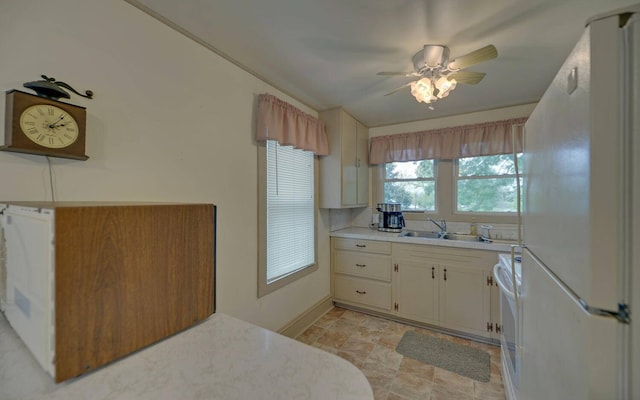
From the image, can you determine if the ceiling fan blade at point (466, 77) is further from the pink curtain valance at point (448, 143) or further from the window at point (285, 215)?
the window at point (285, 215)

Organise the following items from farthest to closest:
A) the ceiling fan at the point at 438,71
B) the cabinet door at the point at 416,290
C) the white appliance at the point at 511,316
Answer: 1. the cabinet door at the point at 416,290
2. the ceiling fan at the point at 438,71
3. the white appliance at the point at 511,316

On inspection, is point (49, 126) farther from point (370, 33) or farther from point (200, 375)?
point (370, 33)

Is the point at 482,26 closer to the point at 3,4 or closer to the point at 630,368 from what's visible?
the point at 630,368

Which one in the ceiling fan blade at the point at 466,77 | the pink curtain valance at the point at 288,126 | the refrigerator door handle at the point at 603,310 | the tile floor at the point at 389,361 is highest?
the ceiling fan blade at the point at 466,77

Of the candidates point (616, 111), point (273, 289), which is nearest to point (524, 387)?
point (616, 111)

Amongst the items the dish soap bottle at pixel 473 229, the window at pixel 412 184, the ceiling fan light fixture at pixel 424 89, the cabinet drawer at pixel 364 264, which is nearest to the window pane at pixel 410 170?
the window at pixel 412 184

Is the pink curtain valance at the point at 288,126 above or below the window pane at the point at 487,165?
above

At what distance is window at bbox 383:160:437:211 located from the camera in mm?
3213

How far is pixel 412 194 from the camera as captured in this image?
3.33 m

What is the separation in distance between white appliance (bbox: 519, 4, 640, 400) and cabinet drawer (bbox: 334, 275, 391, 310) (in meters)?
2.24

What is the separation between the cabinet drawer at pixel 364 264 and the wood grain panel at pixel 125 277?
2149 mm

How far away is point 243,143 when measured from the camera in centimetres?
195

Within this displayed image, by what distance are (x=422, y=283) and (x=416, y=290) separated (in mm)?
104

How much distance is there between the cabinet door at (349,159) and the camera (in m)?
2.88
